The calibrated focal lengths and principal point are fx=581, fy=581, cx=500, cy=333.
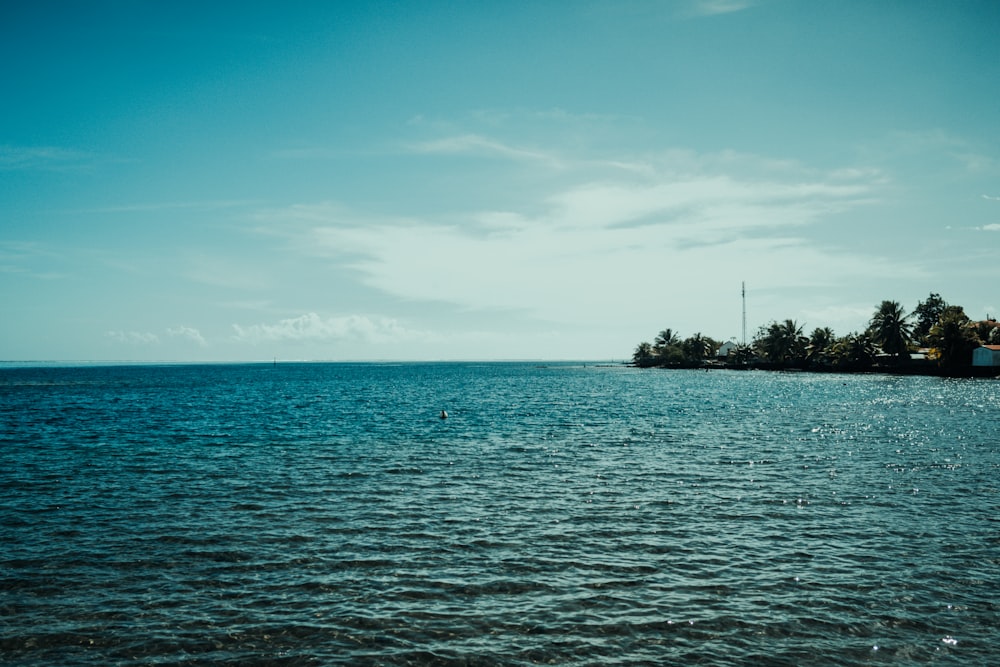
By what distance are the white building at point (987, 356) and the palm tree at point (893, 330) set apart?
24.4 metres

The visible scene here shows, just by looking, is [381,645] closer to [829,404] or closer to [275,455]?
[275,455]

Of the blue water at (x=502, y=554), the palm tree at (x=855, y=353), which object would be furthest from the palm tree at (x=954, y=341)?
the blue water at (x=502, y=554)

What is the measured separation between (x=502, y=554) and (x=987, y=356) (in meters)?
149

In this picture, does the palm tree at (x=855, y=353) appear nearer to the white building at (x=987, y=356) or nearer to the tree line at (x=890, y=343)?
the tree line at (x=890, y=343)

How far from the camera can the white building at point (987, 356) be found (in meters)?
124

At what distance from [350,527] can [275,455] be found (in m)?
19.1

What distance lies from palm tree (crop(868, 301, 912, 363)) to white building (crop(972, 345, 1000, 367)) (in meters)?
24.4

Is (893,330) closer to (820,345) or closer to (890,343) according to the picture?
(890,343)

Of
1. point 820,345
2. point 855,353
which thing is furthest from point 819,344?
point 855,353

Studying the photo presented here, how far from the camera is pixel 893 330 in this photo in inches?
6043

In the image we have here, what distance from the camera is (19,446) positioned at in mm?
43406

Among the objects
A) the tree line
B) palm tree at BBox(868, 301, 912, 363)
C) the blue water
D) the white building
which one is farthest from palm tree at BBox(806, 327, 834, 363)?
the blue water

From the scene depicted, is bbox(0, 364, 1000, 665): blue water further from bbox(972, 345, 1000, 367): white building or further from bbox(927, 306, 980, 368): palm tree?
bbox(927, 306, 980, 368): palm tree

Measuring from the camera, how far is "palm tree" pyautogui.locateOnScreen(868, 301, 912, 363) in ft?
496
